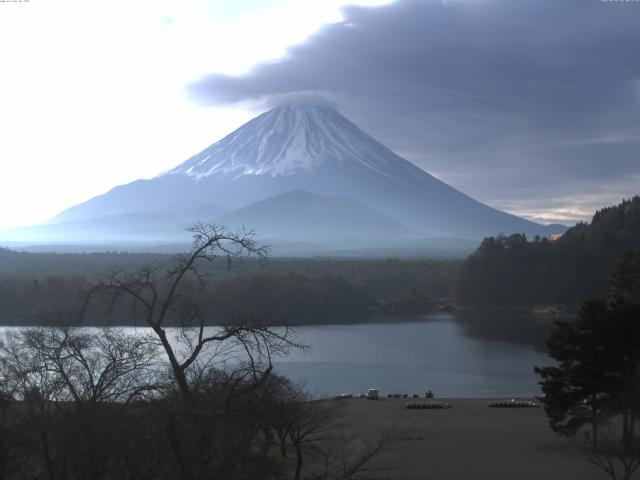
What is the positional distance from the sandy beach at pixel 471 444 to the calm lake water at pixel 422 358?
1988 millimetres

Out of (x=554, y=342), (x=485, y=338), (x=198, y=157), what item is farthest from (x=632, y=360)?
(x=198, y=157)

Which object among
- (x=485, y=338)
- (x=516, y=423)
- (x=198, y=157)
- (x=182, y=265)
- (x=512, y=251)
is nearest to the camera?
(x=182, y=265)

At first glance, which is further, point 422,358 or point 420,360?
point 422,358

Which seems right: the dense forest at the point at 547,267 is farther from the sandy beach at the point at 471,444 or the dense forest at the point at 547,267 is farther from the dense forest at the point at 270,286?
the sandy beach at the point at 471,444

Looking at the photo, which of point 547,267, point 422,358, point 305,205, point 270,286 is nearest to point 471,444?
point 422,358

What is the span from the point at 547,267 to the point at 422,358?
23839mm

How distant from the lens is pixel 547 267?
45.1 m

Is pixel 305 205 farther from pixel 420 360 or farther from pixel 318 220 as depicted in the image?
pixel 420 360

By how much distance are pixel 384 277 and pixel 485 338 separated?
77.5ft

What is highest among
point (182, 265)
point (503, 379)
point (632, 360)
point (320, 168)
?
point (320, 168)

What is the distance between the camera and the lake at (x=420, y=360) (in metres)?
18.8

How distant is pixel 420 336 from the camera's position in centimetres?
2916

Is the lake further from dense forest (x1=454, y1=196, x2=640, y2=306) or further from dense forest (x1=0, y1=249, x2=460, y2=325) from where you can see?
dense forest (x1=454, y1=196, x2=640, y2=306)

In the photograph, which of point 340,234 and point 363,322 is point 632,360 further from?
point 340,234
